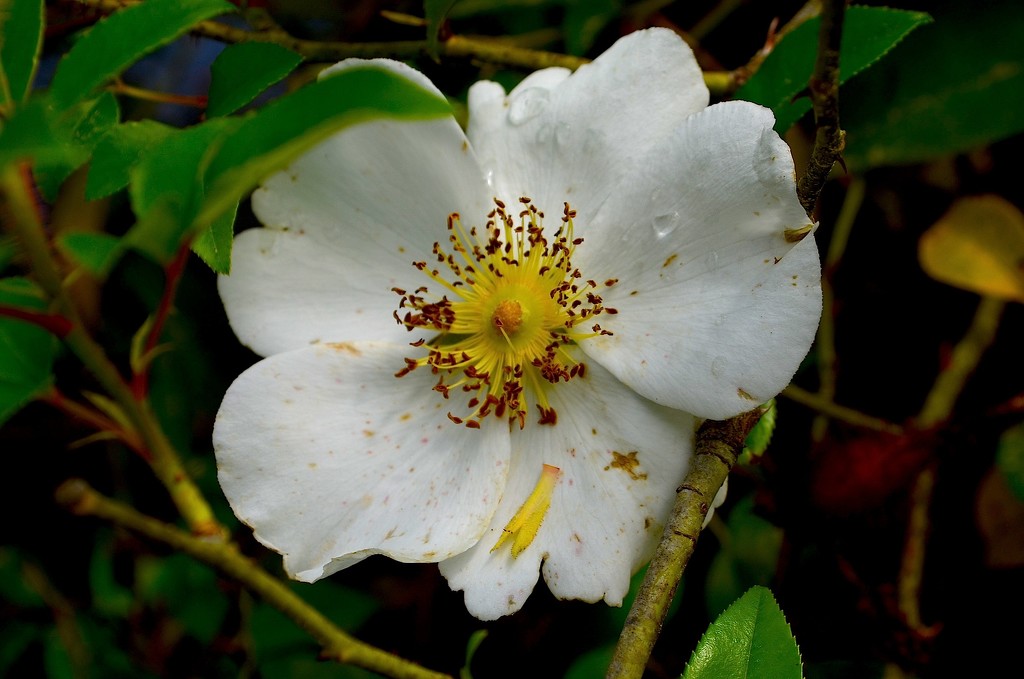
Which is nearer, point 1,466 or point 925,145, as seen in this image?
point 925,145

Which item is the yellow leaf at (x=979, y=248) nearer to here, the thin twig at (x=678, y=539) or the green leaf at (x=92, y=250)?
the thin twig at (x=678, y=539)

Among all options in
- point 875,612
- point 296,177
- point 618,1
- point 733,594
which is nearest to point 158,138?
point 296,177

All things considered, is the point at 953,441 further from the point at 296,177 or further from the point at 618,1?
the point at 296,177

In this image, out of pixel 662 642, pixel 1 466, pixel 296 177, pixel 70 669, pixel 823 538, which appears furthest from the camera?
pixel 1 466

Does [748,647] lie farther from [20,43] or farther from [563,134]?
[20,43]

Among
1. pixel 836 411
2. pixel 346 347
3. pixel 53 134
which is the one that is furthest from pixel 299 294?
pixel 836 411

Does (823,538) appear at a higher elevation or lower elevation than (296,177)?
lower

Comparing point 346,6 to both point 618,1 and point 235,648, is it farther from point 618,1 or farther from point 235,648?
point 235,648

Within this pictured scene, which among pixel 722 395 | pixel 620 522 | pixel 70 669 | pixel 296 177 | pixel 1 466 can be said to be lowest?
pixel 70 669

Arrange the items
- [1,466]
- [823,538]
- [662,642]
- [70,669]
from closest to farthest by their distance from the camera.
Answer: [823,538] → [662,642] → [70,669] → [1,466]
